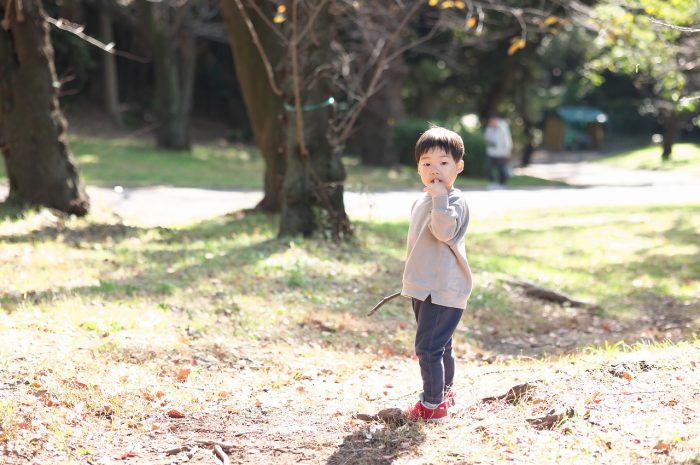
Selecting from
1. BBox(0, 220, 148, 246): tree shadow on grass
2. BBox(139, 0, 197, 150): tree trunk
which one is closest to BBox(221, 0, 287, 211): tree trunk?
BBox(0, 220, 148, 246): tree shadow on grass

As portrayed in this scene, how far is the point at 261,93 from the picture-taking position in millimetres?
12695

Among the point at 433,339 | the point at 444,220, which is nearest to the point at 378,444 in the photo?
the point at 433,339

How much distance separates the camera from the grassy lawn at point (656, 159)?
38.1 m

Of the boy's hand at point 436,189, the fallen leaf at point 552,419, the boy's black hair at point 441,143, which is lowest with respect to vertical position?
the fallen leaf at point 552,419

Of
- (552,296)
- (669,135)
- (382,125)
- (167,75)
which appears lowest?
(552,296)

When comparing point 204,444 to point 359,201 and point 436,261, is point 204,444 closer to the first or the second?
point 436,261

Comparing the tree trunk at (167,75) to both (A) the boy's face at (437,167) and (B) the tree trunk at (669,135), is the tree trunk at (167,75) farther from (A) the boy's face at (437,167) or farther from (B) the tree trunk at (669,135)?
(B) the tree trunk at (669,135)

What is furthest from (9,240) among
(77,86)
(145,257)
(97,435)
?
(77,86)

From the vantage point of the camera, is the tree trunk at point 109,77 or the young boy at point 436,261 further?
the tree trunk at point 109,77

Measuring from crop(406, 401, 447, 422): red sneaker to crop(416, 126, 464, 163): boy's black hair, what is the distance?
137cm

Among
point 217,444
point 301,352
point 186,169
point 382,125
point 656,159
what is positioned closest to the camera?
point 217,444

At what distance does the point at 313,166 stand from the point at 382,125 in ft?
56.7

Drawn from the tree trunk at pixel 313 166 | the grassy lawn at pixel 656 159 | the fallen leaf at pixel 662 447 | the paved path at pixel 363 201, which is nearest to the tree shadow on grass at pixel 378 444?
the fallen leaf at pixel 662 447

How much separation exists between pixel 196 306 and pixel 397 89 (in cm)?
2057
